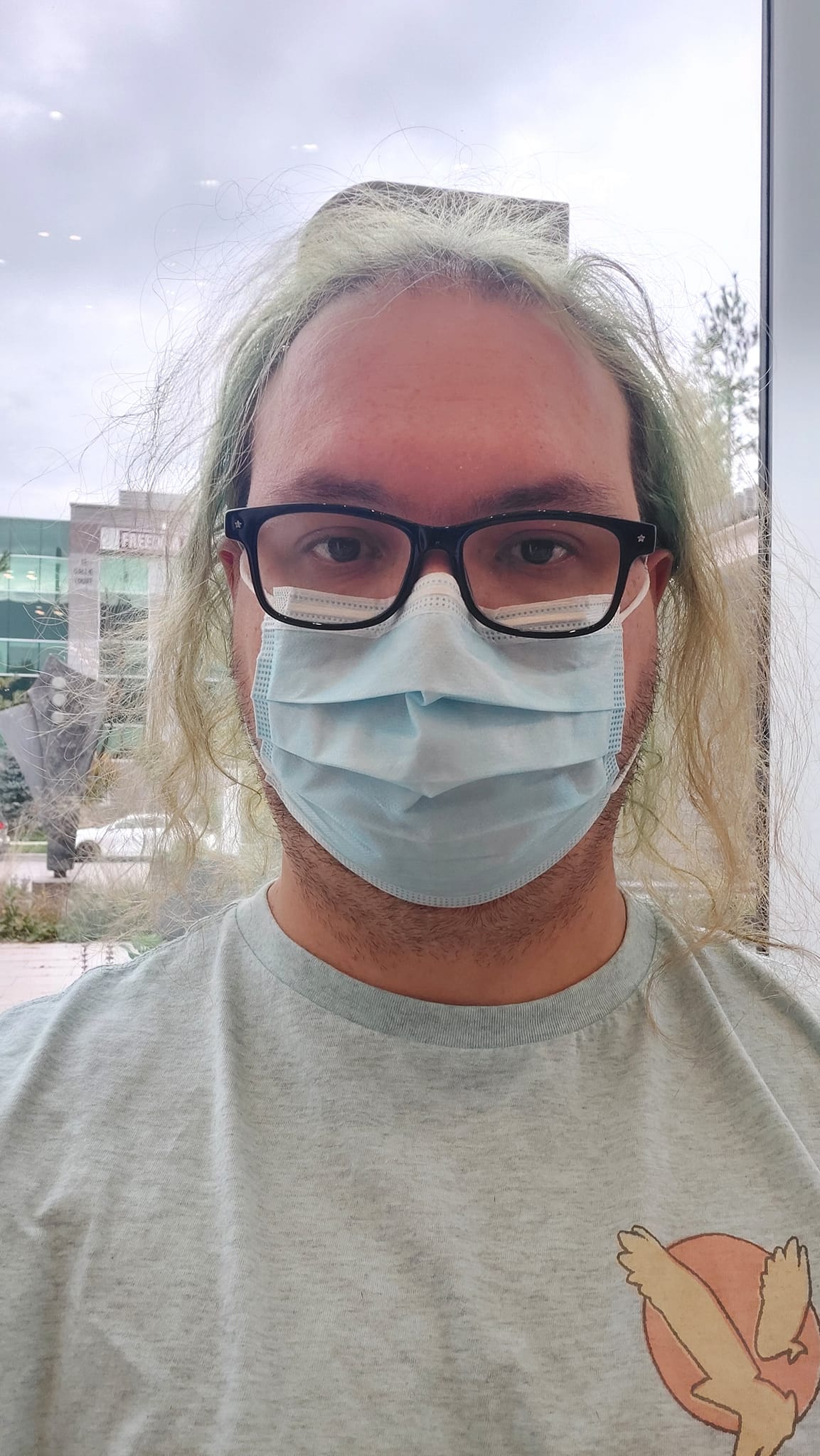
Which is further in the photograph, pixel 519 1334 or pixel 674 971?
pixel 674 971

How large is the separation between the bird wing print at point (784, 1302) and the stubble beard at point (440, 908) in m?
0.30

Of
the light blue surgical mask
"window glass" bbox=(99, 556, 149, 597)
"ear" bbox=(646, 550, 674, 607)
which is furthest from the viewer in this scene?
"window glass" bbox=(99, 556, 149, 597)

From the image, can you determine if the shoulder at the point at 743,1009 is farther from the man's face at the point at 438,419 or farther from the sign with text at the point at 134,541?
the sign with text at the point at 134,541

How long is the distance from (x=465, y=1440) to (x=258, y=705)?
56 cm

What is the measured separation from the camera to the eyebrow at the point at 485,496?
2.87 feet

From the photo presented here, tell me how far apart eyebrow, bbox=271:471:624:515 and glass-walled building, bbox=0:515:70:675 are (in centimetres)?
83

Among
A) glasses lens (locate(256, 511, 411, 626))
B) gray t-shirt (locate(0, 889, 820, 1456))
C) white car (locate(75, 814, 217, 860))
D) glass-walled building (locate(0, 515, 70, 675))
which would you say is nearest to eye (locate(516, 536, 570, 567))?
glasses lens (locate(256, 511, 411, 626))

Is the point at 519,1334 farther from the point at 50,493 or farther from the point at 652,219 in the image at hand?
the point at 652,219

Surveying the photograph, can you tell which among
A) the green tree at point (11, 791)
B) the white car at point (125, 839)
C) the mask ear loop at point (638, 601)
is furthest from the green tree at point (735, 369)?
the green tree at point (11, 791)

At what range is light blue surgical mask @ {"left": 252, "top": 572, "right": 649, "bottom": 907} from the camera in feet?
2.60

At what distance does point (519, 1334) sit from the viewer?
701 mm

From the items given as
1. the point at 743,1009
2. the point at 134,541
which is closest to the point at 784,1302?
the point at 743,1009

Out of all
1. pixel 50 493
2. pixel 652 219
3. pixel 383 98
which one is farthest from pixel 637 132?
pixel 50 493

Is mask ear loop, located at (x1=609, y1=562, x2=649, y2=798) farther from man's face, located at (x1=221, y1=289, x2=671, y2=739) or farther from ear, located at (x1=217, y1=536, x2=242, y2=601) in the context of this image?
ear, located at (x1=217, y1=536, x2=242, y2=601)
